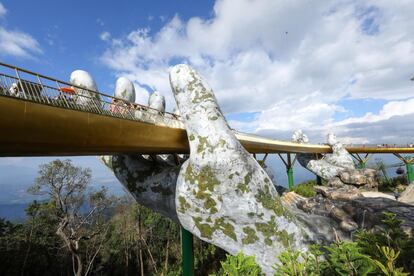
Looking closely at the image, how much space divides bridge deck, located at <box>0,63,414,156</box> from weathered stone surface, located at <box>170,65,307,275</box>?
1.71m

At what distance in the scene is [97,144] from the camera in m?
8.73

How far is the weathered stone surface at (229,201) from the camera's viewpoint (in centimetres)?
1002

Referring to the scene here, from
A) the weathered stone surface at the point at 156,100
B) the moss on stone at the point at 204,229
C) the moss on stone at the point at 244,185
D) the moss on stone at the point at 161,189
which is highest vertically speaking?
the weathered stone surface at the point at 156,100

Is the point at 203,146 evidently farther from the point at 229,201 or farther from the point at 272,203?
the point at 272,203

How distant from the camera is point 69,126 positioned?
7.73m

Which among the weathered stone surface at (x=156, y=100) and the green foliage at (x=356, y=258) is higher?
the weathered stone surface at (x=156, y=100)

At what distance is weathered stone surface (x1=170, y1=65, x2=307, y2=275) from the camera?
395 inches

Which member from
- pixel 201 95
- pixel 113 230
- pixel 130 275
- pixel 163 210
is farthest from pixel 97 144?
pixel 113 230

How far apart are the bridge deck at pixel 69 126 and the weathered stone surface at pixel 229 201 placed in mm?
1707

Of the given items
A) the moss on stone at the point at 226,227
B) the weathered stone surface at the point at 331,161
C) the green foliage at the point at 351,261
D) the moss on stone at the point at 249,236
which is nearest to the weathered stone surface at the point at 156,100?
the moss on stone at the point at 226,227

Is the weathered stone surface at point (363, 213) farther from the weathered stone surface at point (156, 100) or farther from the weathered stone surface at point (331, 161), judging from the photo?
the weathered stone surface at point (331, 161)

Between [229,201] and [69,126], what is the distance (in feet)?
19.5

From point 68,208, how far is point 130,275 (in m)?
19.2

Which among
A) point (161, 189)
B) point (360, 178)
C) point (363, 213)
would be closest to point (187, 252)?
point (161, 189)
